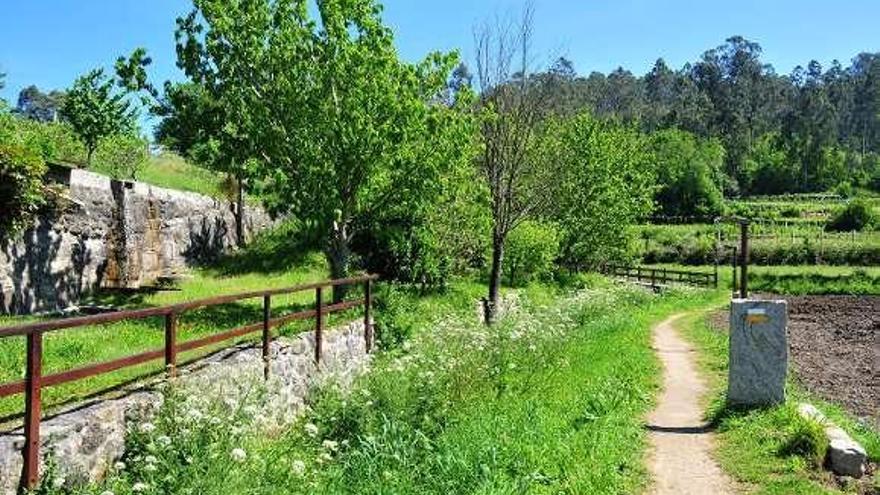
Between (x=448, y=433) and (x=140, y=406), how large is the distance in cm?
337

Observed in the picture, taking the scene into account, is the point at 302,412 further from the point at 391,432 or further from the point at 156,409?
the point at 156,409

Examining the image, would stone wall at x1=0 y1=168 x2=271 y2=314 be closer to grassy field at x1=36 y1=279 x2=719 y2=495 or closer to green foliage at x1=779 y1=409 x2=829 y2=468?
grassy field at x1=36 y1=279 x2=719 y2=495

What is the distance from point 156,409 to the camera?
8742 mm

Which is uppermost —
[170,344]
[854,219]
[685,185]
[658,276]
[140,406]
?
[685,185]

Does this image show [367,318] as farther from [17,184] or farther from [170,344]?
[170,344]

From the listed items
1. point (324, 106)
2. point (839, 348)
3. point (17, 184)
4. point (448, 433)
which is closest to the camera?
point (448, 433)

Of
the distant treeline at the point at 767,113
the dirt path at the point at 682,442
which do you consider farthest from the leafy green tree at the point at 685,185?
the dirt path at the point at 682,442

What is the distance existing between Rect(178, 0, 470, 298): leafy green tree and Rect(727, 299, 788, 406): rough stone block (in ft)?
31.8

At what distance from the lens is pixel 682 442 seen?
10602mm

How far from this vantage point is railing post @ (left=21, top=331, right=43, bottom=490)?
6.71 m

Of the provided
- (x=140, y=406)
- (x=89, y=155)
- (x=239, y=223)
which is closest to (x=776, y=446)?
(x=140, y=406)

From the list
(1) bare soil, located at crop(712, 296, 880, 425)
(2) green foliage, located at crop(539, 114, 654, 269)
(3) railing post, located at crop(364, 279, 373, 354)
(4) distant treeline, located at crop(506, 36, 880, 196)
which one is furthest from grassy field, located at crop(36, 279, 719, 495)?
(4) distant treeline, located at crop(506, 36, 880, 196)

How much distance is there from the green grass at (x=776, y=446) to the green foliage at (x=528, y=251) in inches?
774

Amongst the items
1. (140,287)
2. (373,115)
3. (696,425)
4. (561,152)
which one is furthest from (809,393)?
(561,152)
